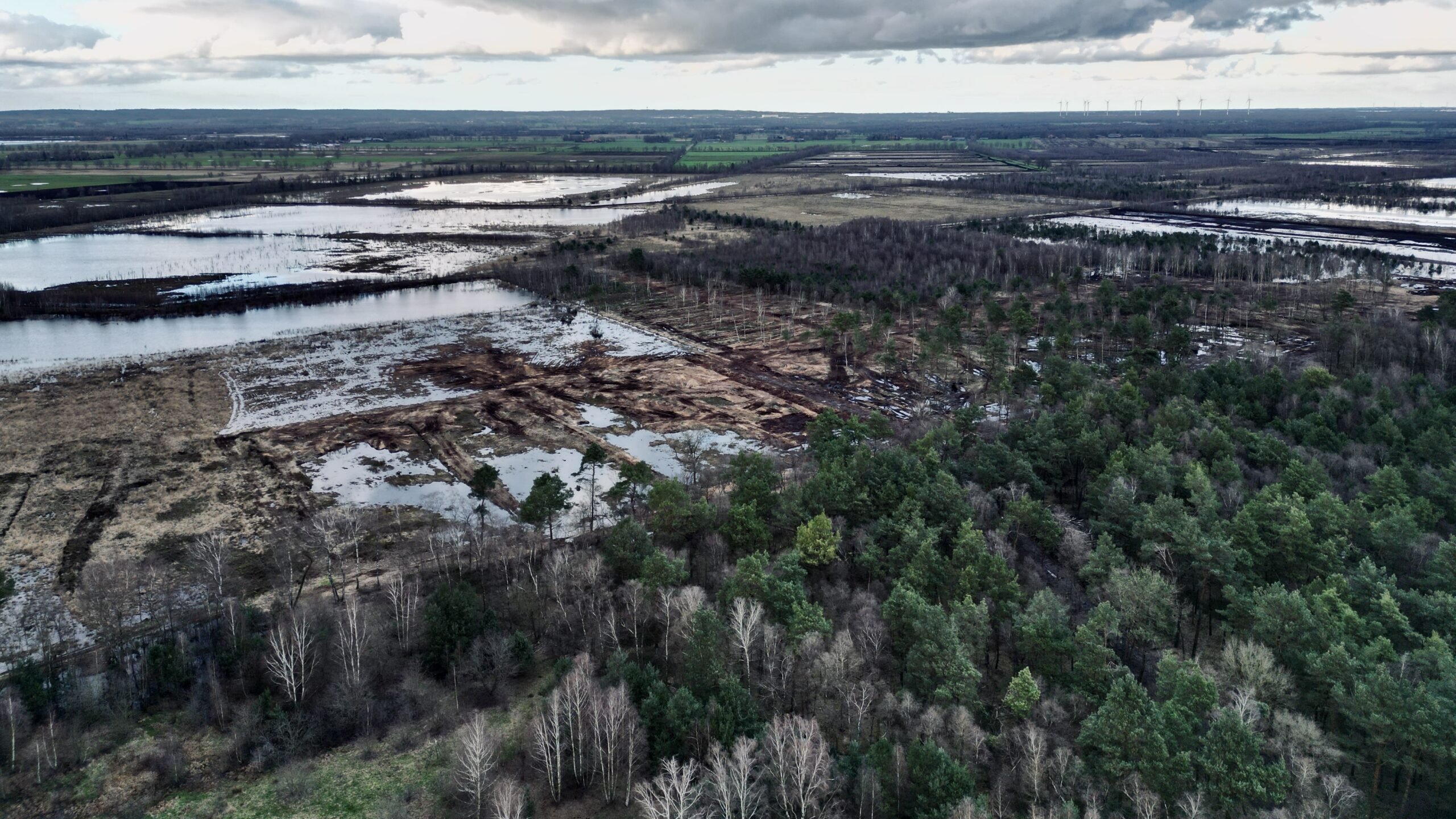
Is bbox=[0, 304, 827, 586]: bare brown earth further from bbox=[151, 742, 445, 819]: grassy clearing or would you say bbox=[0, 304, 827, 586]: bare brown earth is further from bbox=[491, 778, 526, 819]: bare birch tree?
bbox=[491, 778, 526, 819]: bare birch tree

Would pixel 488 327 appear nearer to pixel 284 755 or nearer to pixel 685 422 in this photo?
pixel 685 422

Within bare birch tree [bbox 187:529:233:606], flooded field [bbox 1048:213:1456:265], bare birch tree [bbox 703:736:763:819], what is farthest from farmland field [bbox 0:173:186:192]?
bare birch tree [bbox 703:736:763:819]

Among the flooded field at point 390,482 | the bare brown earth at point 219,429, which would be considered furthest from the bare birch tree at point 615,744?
the bare brown earth at point 219,429

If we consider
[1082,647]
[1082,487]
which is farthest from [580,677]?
[1082,487]

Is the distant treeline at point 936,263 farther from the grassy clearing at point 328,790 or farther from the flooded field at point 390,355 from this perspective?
the grassy clearing at point 328,790

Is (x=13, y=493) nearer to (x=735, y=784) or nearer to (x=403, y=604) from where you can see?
(x=403, y=604)

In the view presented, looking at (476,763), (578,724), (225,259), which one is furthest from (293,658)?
(225,259)
